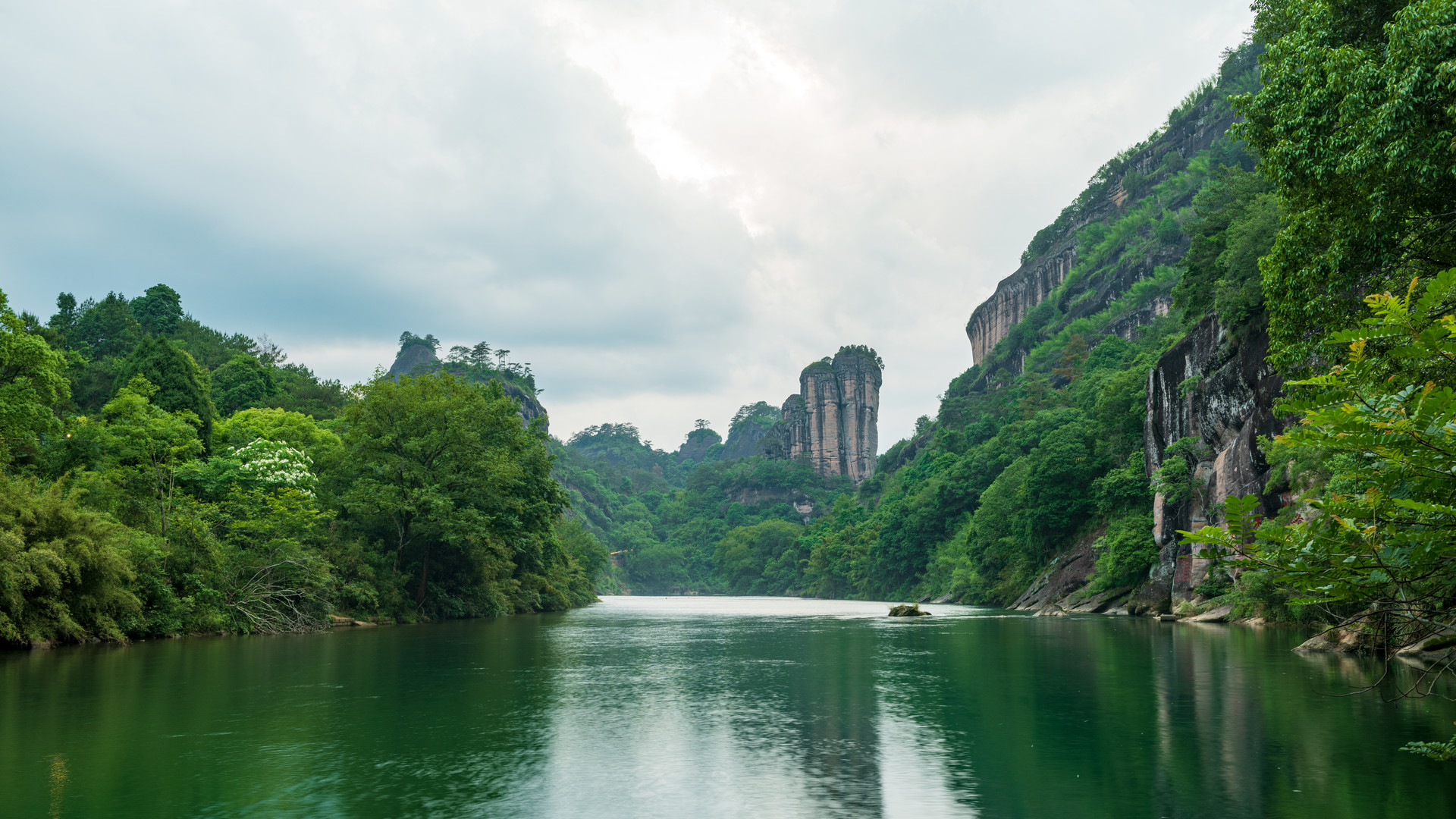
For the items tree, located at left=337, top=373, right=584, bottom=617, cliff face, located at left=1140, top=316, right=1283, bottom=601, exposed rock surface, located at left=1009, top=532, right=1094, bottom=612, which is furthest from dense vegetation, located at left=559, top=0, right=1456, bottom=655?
tree, located at left=337, top=373, right=584, bottom=617

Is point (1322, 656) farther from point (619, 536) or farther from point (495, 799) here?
point (619, 536)

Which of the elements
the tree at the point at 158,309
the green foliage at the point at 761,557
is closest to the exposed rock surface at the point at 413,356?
the green foliage at the point at 761,557

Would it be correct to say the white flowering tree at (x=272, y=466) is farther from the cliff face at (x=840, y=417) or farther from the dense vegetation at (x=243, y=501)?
the cliff face at (x=840, y=417)

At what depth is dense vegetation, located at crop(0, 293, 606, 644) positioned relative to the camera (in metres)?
23.3

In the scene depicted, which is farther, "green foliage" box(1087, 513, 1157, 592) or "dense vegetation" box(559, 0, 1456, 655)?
"green foliage" box(1087, 513, 1157, 592)

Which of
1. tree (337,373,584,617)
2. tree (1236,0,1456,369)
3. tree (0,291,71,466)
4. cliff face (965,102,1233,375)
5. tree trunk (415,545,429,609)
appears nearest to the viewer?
tree (1236,0,1456,369)

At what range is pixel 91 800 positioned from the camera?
8.27m

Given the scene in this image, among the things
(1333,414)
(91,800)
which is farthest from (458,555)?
(1333,414)

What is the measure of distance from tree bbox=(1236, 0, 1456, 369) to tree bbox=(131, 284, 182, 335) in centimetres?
8261

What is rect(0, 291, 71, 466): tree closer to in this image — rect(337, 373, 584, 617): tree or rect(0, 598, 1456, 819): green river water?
rect(0, 598, 1456, 819): green river water

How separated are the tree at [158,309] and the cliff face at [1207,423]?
250ft

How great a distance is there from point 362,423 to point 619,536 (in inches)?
5030

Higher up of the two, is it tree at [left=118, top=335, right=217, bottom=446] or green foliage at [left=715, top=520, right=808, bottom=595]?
tree at [left=118, top=335, right=217, bottom=446]

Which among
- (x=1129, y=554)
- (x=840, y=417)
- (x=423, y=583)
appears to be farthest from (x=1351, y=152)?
(x=840, y=417)
